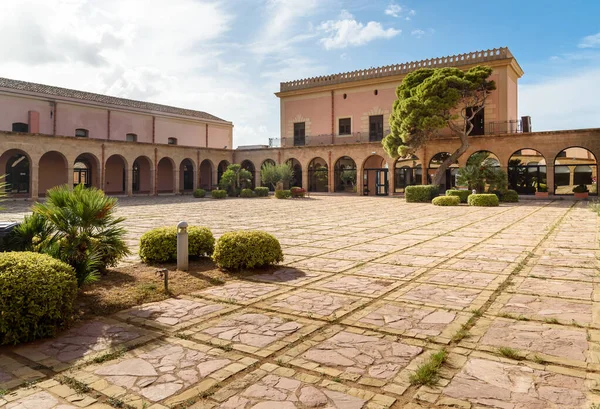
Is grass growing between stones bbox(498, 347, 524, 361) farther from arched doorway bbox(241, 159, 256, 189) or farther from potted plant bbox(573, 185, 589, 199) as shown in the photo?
arched doorway bbox(241, 159, 256, 189)

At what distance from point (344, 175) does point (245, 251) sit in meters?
31.6

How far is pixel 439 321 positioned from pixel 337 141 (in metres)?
32.2

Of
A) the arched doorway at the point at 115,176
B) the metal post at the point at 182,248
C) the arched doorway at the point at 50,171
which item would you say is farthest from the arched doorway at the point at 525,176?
the arched doorway at the point at 50,171

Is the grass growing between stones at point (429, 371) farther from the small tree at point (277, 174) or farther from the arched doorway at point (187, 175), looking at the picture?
the arched doorway at point (187, 175)

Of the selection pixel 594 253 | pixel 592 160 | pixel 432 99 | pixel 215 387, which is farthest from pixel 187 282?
pixel 592 160

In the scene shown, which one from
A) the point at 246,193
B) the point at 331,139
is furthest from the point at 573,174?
the point at 246,193

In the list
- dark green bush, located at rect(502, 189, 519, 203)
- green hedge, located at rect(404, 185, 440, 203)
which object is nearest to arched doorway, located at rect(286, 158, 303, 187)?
green hedge, located at rect(404, 185, 440, 203)

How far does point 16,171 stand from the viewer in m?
29.8

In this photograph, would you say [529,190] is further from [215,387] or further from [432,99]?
[215,387]

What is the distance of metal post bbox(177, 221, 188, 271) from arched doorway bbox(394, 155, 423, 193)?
27.1 meters

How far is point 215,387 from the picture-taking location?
10.3ft

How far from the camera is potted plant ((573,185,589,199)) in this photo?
25875 mm

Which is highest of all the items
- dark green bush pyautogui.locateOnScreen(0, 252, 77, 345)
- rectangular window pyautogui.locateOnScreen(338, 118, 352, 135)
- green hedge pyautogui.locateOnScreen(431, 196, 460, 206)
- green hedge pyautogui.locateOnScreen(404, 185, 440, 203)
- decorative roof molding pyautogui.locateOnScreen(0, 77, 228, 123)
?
decorative roof molding pyautogui.locateOnScreen(0, 77, 228, 123)

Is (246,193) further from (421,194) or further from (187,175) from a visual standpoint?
(421,194)
